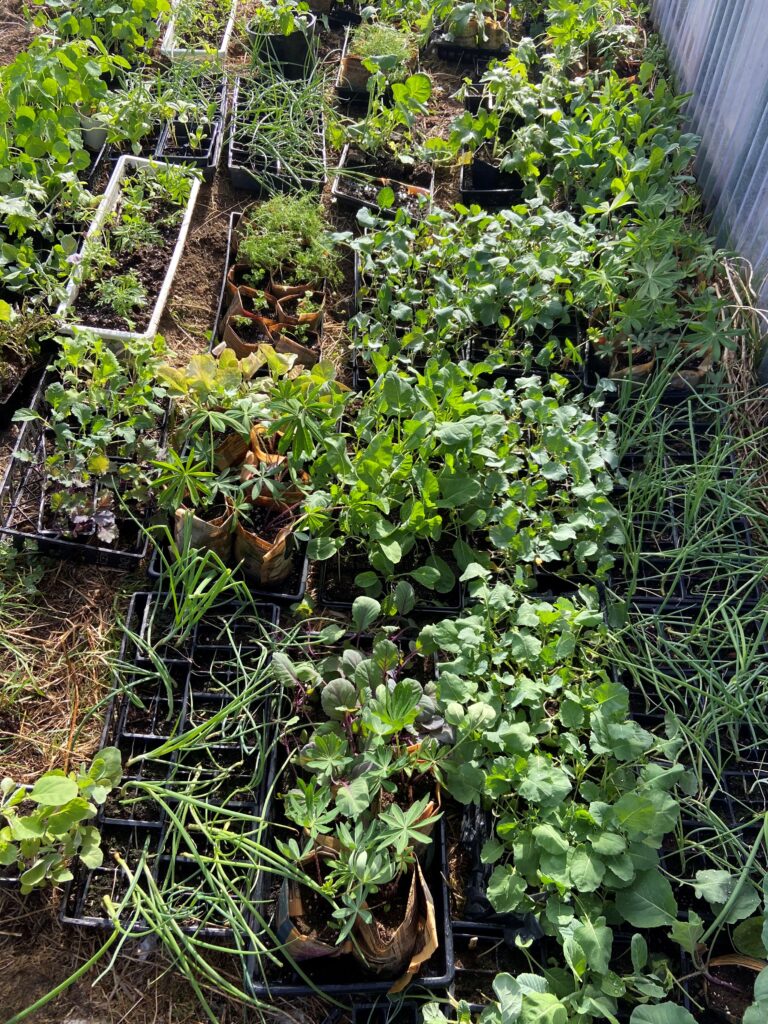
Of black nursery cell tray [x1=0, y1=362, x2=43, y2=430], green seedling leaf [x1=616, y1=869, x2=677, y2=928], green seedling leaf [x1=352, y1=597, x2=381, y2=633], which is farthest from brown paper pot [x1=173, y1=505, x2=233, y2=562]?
green seedling leaf [x1=616, y1=869, x2=677, y2=928]

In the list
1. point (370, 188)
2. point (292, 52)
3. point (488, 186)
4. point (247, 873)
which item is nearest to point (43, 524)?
point (247, 873)

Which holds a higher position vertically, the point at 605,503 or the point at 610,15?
the point at 610,15

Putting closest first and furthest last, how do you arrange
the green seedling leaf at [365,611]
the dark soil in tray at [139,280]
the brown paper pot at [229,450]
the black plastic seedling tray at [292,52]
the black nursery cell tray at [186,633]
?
the green seedling leaf at [365,611] < the black nursery cell tray at [186,633] < the brown paper pot at [229,450] < the dark soil in tray at [139,280] < the black plastic seedling tray at [292,52]

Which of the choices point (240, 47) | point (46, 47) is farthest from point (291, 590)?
point (240, 47)

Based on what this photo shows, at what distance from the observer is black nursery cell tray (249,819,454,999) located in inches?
68.1

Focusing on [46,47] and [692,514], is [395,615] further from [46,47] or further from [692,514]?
[46,47]

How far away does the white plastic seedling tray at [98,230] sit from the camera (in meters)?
2.65

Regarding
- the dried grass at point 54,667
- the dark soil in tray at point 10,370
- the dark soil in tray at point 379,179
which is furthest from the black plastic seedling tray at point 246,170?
the dried grass at point 54,667

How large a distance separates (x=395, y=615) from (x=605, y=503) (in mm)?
649

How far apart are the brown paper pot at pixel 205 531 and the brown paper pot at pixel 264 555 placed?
3cm

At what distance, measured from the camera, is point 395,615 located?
2.29 m

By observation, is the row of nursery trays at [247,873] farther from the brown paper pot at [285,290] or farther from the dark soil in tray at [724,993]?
the brown paper pot at [285,290]

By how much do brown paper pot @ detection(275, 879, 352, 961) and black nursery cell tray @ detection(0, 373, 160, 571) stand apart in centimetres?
100

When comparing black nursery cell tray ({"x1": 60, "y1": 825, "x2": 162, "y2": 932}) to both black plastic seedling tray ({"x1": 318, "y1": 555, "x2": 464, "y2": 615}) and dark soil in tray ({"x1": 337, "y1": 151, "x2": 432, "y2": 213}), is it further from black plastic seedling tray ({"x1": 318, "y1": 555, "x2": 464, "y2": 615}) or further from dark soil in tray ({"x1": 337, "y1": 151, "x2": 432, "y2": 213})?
dark soil in tray ({"x1": 337, "y1": 151, "x2": 432, "y2": 213})
